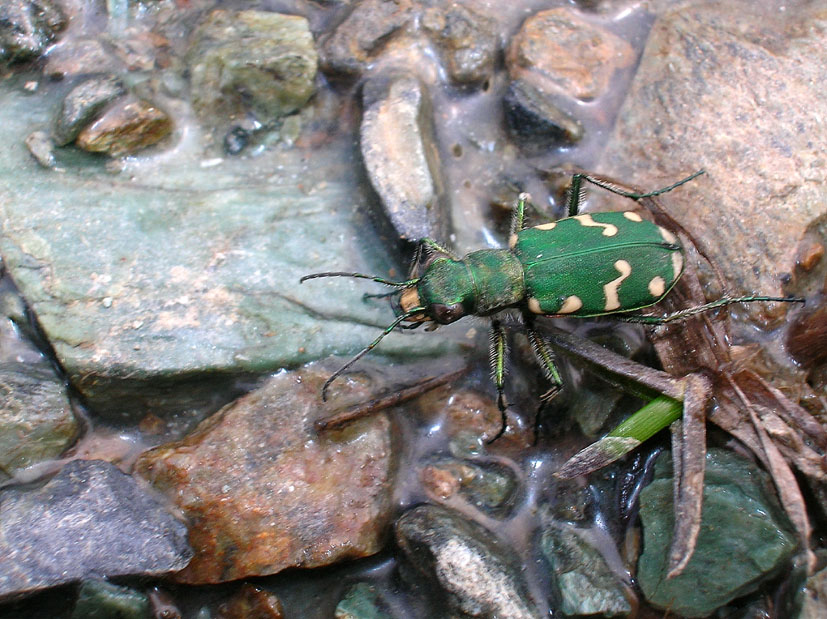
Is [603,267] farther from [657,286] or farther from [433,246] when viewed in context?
[433,246]

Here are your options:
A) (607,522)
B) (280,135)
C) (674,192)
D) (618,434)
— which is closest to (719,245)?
(674,192)

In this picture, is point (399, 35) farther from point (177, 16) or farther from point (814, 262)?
point (814, 262)

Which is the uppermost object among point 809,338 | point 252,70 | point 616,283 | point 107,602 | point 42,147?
point 252,70

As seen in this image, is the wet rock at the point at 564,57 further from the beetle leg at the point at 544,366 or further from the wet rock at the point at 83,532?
the wet rock at the point at 83,532

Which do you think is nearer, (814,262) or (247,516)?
(247,516)

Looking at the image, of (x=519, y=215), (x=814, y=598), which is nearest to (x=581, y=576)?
(x=814, y=598)

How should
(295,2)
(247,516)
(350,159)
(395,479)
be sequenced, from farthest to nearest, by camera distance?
1. (295,2)
2. (350,159)
3. (395,479)
4. (247,516)

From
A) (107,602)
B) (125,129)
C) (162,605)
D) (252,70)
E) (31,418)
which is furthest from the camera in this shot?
(252,70)
